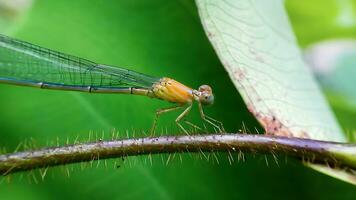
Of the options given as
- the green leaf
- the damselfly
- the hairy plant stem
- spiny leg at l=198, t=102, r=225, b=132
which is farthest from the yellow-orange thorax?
the hairy plant stem

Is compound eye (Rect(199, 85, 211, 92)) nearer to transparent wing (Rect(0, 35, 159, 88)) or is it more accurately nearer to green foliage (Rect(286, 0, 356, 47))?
transparent wing (Rect(0, 35, 159, 88))

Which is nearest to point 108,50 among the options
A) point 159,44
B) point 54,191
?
point 159,44

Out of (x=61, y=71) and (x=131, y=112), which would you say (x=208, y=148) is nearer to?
(x=131, y=112)

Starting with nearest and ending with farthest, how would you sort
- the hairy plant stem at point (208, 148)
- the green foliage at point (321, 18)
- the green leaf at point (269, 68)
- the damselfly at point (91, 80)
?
the hairy plant stem at point (208, 148) < the green leaf at point (269, 68) < the damselfly at point (91, 80) < the green foliage at point (321, 18)

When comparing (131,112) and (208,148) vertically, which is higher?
(131,112)

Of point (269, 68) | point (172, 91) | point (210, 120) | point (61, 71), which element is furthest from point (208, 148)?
point (61, 71)

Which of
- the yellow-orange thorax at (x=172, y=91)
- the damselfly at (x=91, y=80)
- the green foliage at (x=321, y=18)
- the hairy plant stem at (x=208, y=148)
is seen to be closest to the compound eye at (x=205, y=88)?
the damselfly at (x=91, y=80)

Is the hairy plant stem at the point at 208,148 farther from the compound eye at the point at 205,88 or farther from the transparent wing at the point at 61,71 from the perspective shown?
the transparent wing at the point at 61,71
